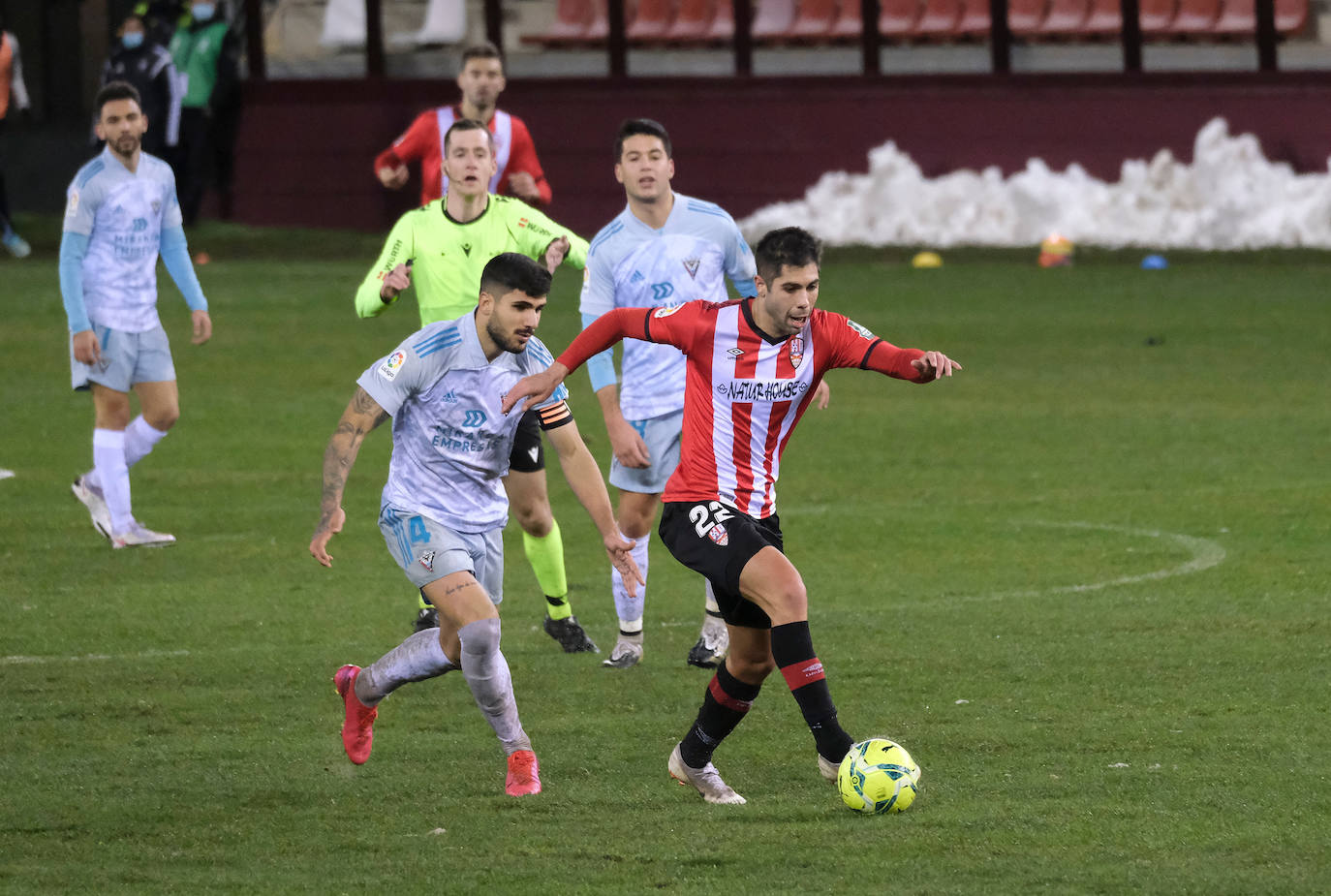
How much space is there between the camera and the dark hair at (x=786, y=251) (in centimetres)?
639

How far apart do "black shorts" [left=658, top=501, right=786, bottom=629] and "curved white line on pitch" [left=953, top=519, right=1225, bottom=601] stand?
325 centimetres

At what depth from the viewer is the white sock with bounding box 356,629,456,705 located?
6871mm

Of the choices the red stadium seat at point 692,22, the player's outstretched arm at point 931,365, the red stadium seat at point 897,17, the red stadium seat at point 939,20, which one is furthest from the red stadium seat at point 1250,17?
the player's outstretched arm at point 931,365

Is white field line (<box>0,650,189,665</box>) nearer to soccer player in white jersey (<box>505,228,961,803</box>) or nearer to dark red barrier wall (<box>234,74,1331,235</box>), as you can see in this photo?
soccer player in white jersey (<box>505,228,961,803</box>)

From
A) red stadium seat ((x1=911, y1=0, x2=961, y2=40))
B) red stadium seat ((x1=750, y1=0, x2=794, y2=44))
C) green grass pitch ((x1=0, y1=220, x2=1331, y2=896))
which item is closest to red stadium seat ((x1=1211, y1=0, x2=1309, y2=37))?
red stadium seat ((x1=911, y1=0, x2=961, y2=40))

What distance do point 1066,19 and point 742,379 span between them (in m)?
20.1

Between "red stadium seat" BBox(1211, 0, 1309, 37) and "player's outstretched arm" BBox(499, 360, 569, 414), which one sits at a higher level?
"red stadium seat" BBox(1211, 0, 1309, 37)

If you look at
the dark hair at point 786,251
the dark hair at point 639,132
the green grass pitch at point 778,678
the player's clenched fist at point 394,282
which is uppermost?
the dark hair at point 639,132

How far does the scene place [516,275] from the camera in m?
6.63

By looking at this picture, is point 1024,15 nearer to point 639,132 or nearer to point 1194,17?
point 1194,17

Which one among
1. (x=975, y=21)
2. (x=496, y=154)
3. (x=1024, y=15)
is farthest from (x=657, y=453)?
(x=1024, y=15)

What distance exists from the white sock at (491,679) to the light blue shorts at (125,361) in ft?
16.3

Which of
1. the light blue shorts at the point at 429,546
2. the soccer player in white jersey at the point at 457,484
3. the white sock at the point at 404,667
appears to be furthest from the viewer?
the white sock at the point at 404,667

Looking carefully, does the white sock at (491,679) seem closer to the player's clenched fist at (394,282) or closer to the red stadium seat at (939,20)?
the player's clenched fist at (394,282)
